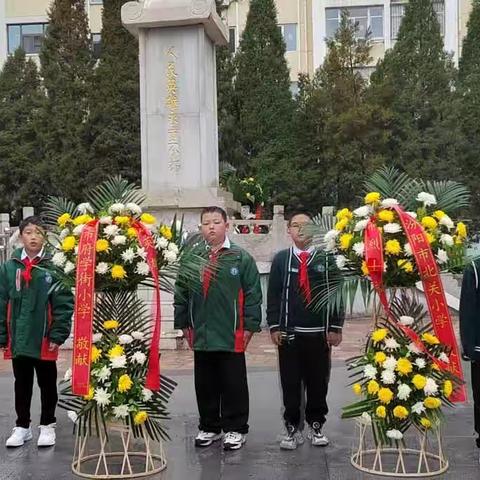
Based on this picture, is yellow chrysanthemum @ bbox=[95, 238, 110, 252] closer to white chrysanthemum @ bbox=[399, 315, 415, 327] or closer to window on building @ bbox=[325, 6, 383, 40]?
white chrysanthemum @ bbox=[399, 315, 415, 327]

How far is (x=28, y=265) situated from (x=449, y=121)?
1816 cm

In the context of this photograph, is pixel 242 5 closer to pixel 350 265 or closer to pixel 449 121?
pixel 449 121

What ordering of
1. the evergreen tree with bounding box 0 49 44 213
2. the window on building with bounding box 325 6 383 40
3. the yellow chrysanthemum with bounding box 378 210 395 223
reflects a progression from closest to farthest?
the yellow chrysanthemum with bounding box 378 210 395 223 → the evergreen tree with bounding box 0 49 44 213 → the window on building with bounding box 325 6 383 40

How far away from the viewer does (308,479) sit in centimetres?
398

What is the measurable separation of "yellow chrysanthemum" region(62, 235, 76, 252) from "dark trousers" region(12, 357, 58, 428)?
959mm

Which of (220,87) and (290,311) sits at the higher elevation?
(220,87)

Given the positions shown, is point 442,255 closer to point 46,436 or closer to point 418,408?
point 418,408

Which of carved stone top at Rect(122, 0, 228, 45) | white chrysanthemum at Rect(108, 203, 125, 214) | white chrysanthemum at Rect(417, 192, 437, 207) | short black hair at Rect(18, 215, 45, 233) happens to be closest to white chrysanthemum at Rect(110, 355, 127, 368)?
white chrysanthemum at Rect(108, 203, 125, 214)

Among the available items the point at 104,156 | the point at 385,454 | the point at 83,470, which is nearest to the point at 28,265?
the point at 83,470

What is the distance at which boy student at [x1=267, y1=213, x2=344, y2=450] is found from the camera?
174 inches

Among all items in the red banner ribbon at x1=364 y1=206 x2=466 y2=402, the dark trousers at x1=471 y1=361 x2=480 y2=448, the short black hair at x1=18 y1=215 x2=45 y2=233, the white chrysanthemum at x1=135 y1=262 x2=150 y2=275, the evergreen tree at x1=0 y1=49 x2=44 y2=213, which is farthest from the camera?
the evergreen tree at x1=0 y1=49 x2=44 y2=213

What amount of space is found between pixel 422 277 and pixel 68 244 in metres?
1.99

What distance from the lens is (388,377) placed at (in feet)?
12.7

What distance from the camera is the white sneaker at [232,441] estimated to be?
445 cm
